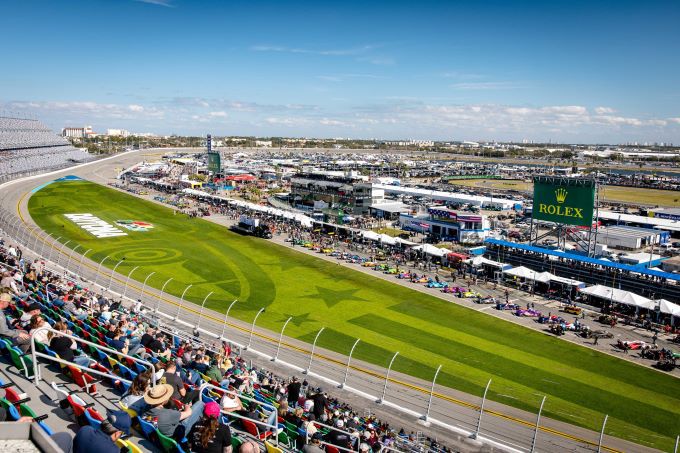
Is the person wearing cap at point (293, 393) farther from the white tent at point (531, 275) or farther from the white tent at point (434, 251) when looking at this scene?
the white tent at point (434, 251)

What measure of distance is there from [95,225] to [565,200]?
182ft

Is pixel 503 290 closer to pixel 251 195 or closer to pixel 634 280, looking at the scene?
pixel 634 280

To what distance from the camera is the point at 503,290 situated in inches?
1641

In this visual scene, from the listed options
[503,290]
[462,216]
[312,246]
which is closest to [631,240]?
[462,216]

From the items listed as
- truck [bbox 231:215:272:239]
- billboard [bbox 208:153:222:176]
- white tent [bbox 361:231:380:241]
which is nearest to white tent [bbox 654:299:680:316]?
white tent [bbox 361:231:380:241]

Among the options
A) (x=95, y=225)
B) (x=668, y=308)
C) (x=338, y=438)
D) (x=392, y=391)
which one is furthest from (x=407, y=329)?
(x=95, y=225)

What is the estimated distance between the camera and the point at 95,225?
6156 centimetres

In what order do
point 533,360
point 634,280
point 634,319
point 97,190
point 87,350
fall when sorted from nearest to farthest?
point 87,350 → point 533,360 → point 634,319 → point 634,280 → point 97,190

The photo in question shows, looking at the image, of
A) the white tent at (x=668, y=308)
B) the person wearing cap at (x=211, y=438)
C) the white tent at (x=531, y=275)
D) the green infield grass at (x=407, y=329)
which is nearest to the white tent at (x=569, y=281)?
the white tent at (x=531, y=275)

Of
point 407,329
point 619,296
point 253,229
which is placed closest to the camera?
point 407,329

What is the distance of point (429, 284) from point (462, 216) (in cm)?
1938

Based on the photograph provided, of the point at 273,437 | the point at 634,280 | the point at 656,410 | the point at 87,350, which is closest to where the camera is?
the point at 273,437

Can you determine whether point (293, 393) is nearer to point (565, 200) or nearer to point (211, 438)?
point (211, 438)

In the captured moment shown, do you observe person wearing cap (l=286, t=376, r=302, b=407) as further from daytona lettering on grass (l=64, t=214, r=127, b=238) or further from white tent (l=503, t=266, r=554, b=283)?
daytona lettering on grass (l=64, t=214, r=127, b=238)
